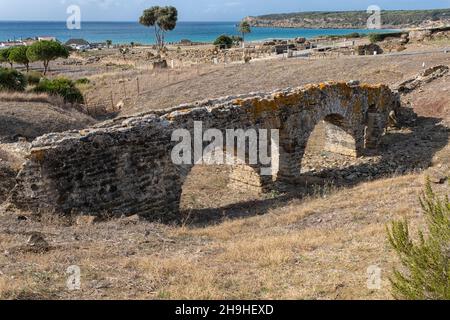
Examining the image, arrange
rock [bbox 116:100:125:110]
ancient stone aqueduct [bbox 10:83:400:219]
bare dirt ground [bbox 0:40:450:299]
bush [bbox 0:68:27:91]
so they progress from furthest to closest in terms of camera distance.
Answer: rock [bbox 116:100:125:110] → bush [bbox 0:68:27:91] → ancient stone aqueduct [bbox 10:83:400:219] → bare dirt ground [bbox 0:40:450:299]

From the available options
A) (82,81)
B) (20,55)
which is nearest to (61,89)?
(82,81)

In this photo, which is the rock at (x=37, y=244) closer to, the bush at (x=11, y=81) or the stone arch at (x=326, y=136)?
the stone arch at (x=326, y=136)

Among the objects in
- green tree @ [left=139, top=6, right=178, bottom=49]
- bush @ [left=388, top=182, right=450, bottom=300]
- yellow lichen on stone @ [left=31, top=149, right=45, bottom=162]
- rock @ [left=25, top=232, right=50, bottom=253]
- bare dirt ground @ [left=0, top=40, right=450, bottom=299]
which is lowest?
bare dirt ground @ [left=0, top=40, right=450, bottom=299]

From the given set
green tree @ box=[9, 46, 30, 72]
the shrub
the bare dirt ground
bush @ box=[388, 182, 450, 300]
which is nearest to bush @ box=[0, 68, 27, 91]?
the bare dirt ground

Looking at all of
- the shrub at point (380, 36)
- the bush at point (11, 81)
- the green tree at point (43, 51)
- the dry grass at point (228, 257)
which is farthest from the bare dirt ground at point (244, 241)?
the shrub at point (380, 36)

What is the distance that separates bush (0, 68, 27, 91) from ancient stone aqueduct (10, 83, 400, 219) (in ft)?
53.0

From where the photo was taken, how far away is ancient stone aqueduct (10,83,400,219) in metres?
9.82

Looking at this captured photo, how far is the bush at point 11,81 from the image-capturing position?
2541cm

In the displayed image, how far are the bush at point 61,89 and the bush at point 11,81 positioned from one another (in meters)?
0.92

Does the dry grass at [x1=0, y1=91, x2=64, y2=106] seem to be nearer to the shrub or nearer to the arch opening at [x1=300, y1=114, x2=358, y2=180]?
the arch opening at [x1=300, y1=114, x2=358, y2=180]

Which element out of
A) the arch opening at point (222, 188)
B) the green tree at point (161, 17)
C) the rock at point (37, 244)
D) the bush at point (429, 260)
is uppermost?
the green tree at point (161, 17)

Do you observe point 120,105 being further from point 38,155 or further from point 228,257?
point 228,257

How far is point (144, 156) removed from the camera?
1115 cm
